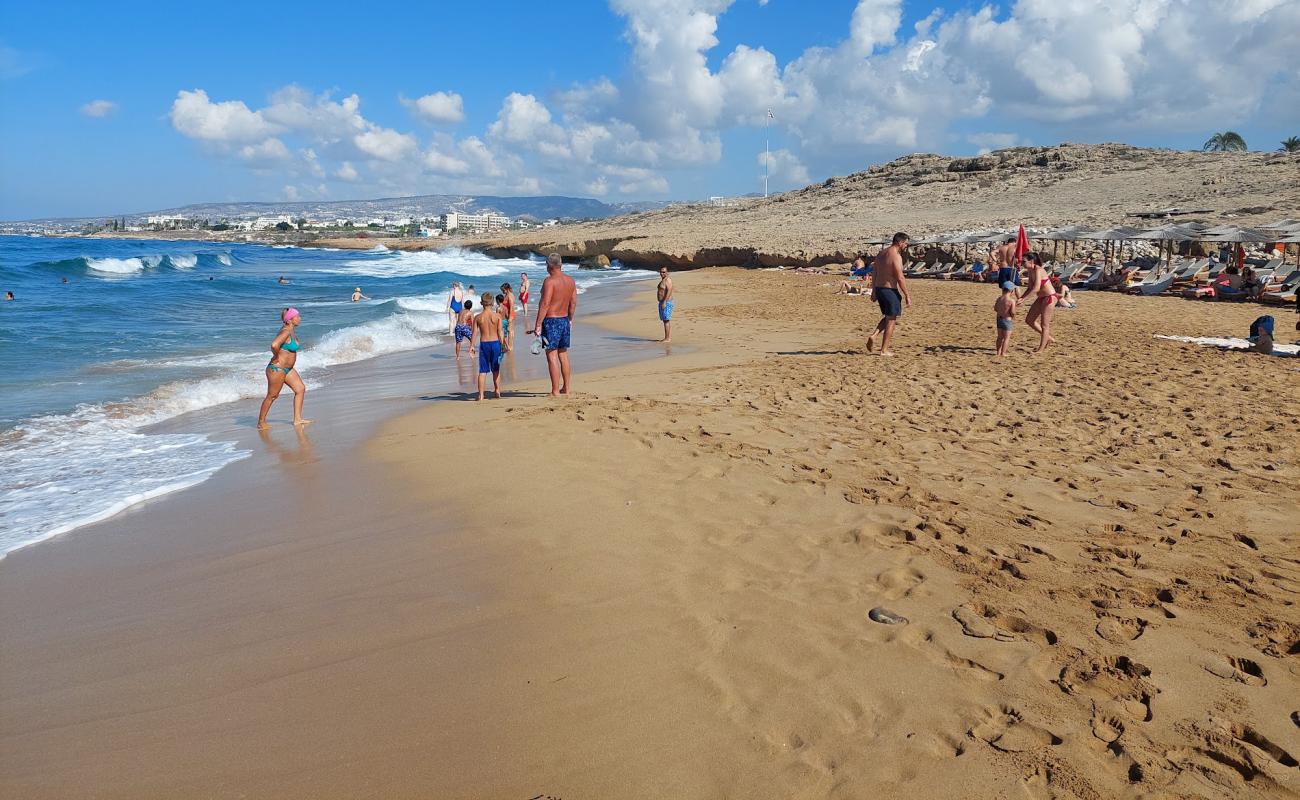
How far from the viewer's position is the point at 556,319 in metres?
8.32

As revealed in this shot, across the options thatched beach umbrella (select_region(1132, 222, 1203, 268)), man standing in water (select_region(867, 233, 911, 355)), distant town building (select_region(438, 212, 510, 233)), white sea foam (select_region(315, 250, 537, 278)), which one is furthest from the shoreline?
distant town building (select_region(438, 212, 510, 233))

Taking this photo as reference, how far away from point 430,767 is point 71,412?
823 cm

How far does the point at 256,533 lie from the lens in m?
4.66

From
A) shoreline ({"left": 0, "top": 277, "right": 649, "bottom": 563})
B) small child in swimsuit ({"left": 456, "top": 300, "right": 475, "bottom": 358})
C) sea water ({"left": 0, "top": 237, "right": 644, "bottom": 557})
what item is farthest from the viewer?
small child in swimsuit ({"left": 456, "top": 300, "right": 475, "bottom": 358})

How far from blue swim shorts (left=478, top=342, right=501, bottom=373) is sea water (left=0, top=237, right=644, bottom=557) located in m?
2.66

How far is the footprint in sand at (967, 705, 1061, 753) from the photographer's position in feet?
7.93

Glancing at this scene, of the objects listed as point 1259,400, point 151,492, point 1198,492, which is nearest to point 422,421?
point 151,492

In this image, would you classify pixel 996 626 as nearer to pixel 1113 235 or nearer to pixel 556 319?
pixel 556 319

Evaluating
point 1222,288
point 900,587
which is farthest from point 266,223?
point 900,587

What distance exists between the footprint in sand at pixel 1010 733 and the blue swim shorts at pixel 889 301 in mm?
8002

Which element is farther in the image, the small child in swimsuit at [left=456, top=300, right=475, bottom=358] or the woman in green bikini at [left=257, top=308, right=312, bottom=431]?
the small child in swimsuit at [left=456, top=300, right=475, bottom=358]

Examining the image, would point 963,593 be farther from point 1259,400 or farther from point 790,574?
point 1259,400

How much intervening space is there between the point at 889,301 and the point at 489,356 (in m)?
5.18

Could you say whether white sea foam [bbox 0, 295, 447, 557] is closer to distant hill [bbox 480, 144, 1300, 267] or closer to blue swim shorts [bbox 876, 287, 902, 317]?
blue swim shorts [bbox 876, 287, 902, 317]
